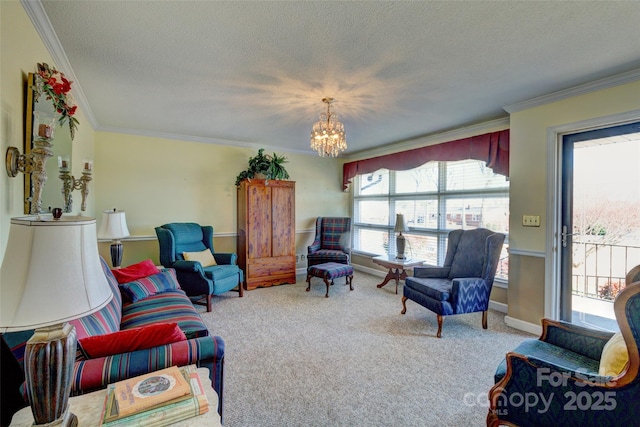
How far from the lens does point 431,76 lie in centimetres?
238

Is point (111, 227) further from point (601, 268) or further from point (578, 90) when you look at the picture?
point (601, 268)

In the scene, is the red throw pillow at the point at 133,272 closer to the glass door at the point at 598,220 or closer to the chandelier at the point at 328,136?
the chandelier at the point at 328,136

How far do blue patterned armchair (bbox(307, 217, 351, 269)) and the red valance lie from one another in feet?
3.78

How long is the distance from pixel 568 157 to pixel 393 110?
1770 mm

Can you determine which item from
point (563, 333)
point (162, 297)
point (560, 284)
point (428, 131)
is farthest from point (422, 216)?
point (162, 297)

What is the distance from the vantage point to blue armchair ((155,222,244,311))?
11.5 feet

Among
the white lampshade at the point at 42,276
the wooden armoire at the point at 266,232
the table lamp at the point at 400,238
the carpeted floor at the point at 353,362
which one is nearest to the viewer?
the white lampshade at the point at 42,276

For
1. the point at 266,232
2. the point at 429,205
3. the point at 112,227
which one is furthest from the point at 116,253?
the point at 429,205

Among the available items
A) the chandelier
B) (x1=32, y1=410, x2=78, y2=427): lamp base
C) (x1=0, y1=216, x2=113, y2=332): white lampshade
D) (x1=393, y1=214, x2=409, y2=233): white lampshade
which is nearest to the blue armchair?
the chandelier

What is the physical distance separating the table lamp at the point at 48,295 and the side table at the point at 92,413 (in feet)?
0.35

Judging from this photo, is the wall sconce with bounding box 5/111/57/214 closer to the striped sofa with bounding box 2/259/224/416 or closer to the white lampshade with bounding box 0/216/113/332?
the striped sofa with bounding box 2/259/224/416

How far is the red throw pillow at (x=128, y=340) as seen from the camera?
1292 mm

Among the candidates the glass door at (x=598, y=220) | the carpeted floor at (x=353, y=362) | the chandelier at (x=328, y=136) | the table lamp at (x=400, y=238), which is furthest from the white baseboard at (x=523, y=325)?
the chandelier at (x=328, y=136)

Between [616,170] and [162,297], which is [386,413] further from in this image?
[616,170]
